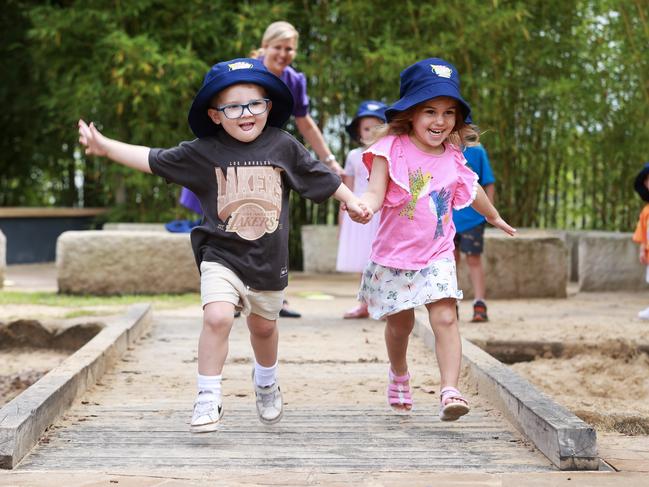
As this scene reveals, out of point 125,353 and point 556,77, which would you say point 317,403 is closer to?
point 125,353

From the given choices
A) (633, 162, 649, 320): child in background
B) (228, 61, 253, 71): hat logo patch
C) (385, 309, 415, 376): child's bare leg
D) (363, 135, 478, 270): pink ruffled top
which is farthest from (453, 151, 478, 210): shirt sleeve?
(633, 162, 649, 320): child in background

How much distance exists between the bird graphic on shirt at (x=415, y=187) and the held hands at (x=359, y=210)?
216 millimetres

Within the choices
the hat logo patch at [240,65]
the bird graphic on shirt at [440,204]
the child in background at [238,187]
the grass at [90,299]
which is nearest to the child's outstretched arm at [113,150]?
the child in background at [238,187]

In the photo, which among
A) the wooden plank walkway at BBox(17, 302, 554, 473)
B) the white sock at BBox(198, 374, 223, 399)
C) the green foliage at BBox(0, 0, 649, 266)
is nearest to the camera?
the wooden plank walkway at BBox(17, 302, 554, 473)

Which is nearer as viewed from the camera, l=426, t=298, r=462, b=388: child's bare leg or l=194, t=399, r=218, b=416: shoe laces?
l=194, t=399, r=218, b=416: shoe laces

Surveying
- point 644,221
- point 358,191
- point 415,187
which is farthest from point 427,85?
point 644,221

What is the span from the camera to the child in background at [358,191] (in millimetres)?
7227

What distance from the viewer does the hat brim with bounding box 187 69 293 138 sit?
386 cm

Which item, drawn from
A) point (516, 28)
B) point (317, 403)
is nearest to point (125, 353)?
point (317, 403)

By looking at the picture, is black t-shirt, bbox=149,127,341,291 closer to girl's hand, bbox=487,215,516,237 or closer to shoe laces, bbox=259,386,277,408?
shoe laces, bbox=259,386,277,408

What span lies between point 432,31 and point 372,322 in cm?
525

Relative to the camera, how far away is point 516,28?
429 inches

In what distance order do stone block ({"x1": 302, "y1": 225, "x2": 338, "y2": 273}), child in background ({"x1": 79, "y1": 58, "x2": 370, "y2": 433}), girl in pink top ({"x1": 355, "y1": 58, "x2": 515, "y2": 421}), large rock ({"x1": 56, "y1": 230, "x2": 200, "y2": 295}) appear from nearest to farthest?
1. child in background ({"x1": 79, "y1": 58, "x2": 370, "y2": 433})
2. girl in pink top ({"x1": 355, "y1": 58, "x2": 515, "y2": 421})
3. large rock ({"x1": 56, "y1": 230, "x2": 200, "y2": 295})
4. stone block ({"x1": 302, "y1": 225, "x2": 338, "y2": 273})

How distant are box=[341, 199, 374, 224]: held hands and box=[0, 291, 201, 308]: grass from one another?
188 inches
